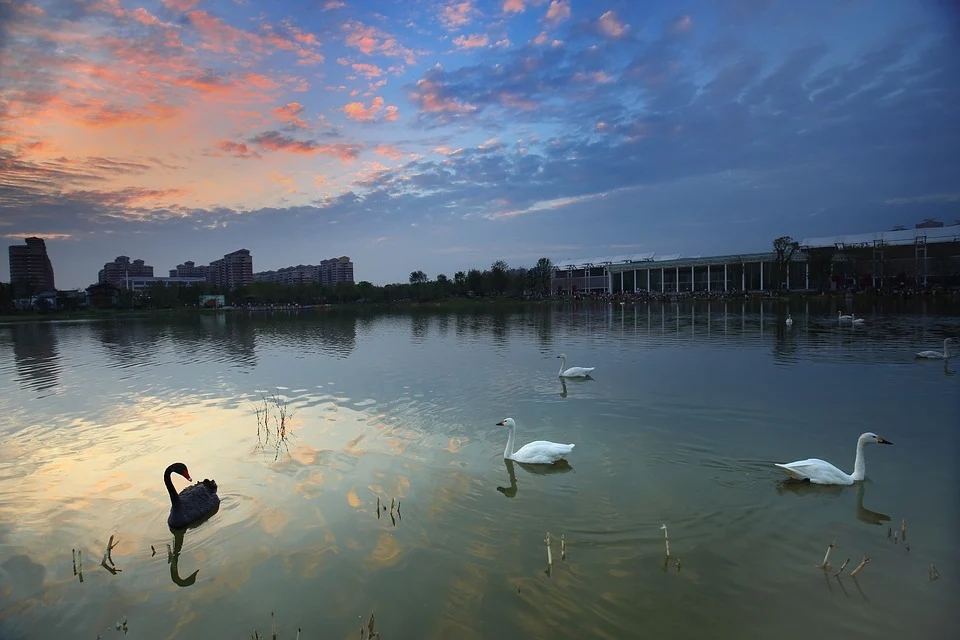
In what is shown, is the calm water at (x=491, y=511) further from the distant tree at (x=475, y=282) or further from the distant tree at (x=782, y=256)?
the distant tree at (x=475, y=282)

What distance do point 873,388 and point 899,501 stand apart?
29.7 ft

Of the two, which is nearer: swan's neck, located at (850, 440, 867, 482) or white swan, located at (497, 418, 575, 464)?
swan's neck, located at (850, 440, 867, 482)

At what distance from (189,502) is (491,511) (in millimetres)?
4653

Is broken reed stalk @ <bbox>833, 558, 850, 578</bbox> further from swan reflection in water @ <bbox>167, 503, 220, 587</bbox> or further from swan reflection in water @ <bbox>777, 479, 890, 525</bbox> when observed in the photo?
swan reflection in water @ <bbox>167, 503, 220, 587</bbox>

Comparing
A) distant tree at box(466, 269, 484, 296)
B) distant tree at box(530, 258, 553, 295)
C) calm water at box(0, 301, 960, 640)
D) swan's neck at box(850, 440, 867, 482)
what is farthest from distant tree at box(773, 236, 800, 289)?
swan's neck at box(850, 440, 867, 482)

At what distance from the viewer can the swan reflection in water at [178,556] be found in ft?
21.4

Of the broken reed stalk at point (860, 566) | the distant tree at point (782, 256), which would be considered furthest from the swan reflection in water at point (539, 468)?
the distant tree at point (782, 256)

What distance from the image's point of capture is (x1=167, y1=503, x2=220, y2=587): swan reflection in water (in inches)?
257

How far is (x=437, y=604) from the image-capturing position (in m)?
→ 5.84

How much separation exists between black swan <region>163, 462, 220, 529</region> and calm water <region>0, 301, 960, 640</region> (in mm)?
281

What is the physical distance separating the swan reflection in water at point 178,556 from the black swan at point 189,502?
Answer: 0.14 ft

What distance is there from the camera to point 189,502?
8109 mm

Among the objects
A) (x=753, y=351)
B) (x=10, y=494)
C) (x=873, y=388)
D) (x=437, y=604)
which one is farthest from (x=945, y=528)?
(x=753, y=351)

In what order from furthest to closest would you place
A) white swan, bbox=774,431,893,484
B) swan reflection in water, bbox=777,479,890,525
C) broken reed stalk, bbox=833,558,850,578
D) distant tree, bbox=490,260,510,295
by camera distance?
1. distant tree, bbox=490,260,510,295
2. white swan, bbox=774,431,893,484
3. swan reflection in water, bbox=777,479,890,525
4. broken reed stalk, bbox=833,558,850,578
